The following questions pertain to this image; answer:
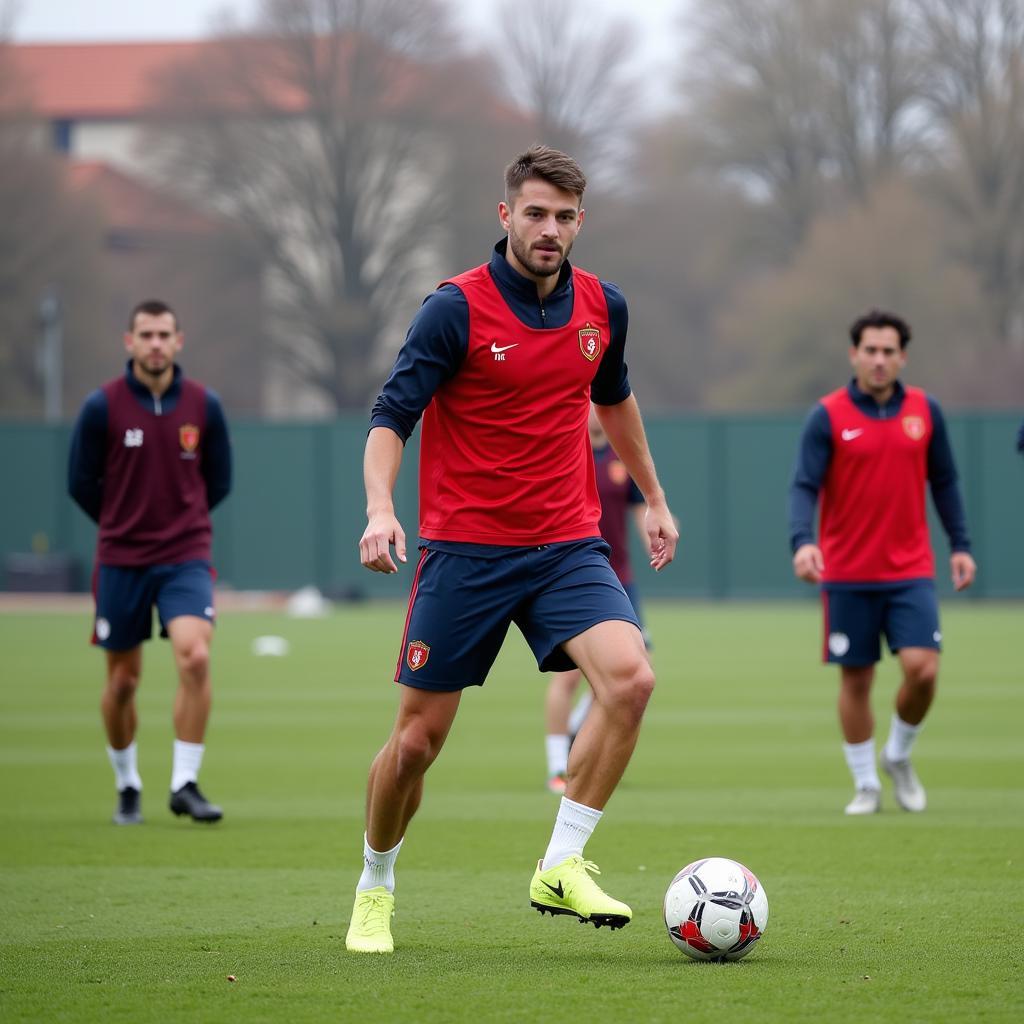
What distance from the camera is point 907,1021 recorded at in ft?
16.7

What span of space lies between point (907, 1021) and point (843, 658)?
469 cm

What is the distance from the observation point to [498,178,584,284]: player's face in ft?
20.2

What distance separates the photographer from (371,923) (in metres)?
6.32

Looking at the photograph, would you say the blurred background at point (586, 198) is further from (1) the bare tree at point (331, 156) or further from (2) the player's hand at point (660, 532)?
(2) the player's hand at point (660, 532)

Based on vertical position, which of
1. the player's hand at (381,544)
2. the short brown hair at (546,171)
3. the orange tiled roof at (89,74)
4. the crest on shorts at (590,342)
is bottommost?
the player's hand at (381,544)

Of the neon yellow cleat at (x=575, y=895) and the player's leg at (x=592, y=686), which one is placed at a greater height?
the player's leg at (x=592, y=686)

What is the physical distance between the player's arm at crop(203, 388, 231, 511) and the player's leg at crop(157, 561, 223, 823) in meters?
0.56

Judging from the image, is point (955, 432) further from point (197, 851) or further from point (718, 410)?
point (197, 851)

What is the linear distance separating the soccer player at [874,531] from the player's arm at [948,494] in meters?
0.01

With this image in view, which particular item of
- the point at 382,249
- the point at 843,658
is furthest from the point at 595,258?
the point at 843,658

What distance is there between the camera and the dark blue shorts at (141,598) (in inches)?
375

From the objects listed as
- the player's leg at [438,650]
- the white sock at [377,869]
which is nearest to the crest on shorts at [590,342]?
the player's leg at [438,650]

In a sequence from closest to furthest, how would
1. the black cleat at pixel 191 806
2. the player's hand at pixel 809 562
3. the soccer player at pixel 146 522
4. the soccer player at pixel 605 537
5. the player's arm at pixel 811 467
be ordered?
1. the player's hand at pixel 809 562
2. the black cleat at pixel 191 806
3. the soccer player at pixel 146 522
4. the player's arm at pixel 811 467
5. the soccer player at pixel 605 537

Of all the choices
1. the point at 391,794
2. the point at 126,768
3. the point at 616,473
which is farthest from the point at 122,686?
the point at 391,794
